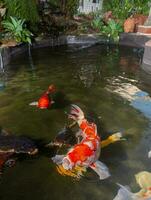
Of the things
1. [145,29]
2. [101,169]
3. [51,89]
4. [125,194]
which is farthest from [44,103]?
[145,29]

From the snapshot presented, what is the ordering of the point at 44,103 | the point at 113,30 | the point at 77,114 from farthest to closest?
the point at 113,30, the point at 44,103, the point at 77,114

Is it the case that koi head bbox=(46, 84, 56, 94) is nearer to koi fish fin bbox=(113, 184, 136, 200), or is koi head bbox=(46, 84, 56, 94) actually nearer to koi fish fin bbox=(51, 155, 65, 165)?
koi fish fin bbox=(51, 155, 65, 165)

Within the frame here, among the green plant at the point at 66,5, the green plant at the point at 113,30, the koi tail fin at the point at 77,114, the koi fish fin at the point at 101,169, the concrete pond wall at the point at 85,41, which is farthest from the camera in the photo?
the green plant at the point at 66,5

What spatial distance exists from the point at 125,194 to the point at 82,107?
4254 mm

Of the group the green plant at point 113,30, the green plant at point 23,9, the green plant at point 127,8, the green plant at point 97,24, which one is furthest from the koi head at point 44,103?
the green plant at point 127,8

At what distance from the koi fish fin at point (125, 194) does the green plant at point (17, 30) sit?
11.7m

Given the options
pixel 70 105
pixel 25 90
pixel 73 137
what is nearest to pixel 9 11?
pixel 25 90

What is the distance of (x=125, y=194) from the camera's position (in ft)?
17.8

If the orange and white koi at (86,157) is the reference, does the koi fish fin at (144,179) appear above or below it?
below

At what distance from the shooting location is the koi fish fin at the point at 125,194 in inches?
207

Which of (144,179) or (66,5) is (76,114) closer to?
(144,179)

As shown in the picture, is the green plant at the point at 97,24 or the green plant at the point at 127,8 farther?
the green plant at the point at 127,8

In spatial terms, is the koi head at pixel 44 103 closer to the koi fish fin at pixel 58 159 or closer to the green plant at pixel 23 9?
the koi fish fin at pixel 58 159

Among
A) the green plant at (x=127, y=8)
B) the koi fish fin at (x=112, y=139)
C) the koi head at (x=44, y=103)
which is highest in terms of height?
the green plant at (x=127, y=8)
